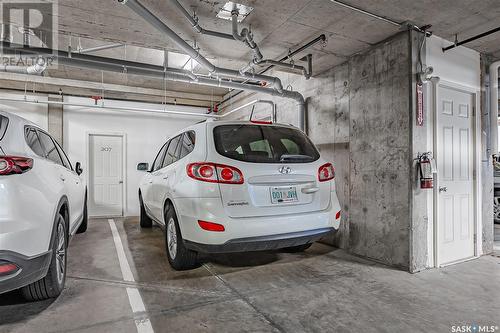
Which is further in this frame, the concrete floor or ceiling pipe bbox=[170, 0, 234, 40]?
ceiling pipe bbox=[170, 0, 234, 40]

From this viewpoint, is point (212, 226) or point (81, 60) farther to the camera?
point (81, 60)

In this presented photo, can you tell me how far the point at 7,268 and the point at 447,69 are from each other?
5016 mm

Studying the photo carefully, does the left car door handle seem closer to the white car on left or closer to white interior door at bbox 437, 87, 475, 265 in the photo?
white interior door at bbox 437, 87, 475, 265

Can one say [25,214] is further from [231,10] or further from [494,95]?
[494,95]

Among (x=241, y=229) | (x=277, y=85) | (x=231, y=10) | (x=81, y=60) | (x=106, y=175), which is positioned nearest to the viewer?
(x=241, y=229)

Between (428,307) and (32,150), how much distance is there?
11.8 feet

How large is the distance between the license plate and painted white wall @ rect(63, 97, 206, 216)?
6201 mm

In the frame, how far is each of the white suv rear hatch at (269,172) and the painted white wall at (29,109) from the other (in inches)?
253

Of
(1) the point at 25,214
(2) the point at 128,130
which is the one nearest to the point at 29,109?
(2) the point at 128,130

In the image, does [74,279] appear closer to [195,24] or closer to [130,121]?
[195,24]

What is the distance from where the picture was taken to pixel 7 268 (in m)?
1.84

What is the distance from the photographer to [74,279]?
310 centimetres

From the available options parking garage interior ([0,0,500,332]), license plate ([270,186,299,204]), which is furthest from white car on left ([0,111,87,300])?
license plate ([270,186,299,204])

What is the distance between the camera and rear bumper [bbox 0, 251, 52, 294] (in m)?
1.84
